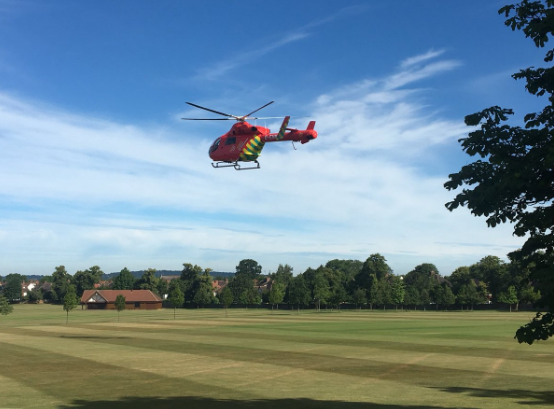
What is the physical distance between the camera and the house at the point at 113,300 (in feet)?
546

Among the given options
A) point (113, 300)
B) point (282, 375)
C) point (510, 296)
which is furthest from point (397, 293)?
point (282, 375)

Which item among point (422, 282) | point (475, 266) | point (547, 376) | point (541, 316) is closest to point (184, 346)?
point (547, 376)

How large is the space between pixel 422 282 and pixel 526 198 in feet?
504

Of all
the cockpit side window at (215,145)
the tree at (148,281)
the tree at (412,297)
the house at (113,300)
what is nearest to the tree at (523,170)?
the cockpit side window at (215,145)

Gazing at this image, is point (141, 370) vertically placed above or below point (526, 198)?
below

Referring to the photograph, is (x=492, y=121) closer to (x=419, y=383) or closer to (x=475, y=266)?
(x=419, y=383)

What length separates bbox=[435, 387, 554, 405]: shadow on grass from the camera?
1970 cm

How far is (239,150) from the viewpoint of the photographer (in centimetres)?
5319

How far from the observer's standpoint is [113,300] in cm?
16638

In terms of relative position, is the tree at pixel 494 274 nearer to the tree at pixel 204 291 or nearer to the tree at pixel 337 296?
the tree at pixel 337 296

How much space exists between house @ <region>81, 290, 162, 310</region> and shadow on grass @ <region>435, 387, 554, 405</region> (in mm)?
153498

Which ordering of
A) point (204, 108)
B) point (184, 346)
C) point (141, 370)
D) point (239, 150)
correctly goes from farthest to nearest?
1. point (239, 150)
2. point (204, 108)
3. point (184, 346)
4. point (141, 370)

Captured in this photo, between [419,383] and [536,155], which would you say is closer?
[536,155]

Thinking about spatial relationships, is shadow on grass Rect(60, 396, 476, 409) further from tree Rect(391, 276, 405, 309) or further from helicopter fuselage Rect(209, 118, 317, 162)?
tree Rect(391, 276, 405, 309)
